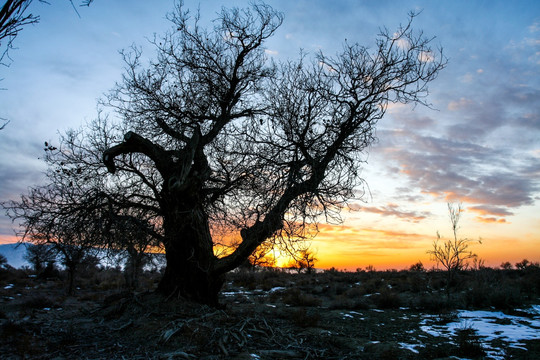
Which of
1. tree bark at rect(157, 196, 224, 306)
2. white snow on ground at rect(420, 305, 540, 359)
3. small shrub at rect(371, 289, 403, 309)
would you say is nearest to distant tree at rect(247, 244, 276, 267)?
tree bark at rect(157, 196, 224, 306)

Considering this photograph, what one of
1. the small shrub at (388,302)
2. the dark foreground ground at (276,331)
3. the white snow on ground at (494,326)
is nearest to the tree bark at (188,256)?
the dark foreground ground at (276,331)

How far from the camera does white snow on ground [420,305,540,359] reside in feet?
23.2

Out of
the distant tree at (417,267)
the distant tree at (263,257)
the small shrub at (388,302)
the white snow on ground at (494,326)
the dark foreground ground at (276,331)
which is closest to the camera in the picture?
the dark foreground ground at (276,331)

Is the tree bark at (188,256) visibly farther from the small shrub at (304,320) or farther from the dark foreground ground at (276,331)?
the small shrub at (304,320)

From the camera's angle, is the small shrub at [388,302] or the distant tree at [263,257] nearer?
the distant tree at [263,257]

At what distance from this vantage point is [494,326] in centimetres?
834

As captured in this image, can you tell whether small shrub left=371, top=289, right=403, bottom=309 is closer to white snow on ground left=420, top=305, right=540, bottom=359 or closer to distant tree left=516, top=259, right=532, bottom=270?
white snow on ground left=420, top=305, right=540, bottom=359

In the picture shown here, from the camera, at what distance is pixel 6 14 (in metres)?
2.88

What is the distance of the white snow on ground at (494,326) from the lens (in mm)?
7058

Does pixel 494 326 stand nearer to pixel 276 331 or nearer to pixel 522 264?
pixel 276 331

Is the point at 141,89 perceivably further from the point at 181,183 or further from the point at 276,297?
the point at 276,297

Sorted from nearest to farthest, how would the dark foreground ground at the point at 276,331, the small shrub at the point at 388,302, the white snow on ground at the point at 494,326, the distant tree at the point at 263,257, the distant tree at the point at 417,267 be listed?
the dark foreground ground at the point at 276,331
the white snow on ground at the point at 494,326
the distant tree at the point at 263,257
the small shrub at the point at 388,302
the distant tree at the point at 417,267

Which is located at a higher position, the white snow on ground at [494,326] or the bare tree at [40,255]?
the bare tree at [40,255]

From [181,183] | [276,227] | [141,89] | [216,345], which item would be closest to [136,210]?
[181,183]
